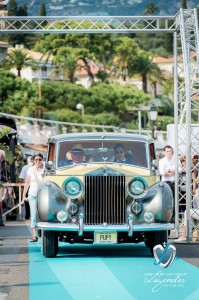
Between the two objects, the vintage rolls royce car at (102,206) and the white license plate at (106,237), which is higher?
the vintage rolls royce car at (102,206)

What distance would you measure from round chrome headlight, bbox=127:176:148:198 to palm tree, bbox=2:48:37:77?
13149cm

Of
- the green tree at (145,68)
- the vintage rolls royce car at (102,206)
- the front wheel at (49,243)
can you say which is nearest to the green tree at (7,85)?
the green tree at (145,68)

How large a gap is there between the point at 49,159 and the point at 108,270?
14.2 ft

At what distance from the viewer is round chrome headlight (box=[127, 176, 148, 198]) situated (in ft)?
62.0

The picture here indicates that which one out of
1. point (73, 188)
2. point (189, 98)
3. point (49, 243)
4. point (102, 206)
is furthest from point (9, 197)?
point (102, 206)

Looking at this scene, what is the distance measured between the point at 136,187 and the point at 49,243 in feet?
5.66

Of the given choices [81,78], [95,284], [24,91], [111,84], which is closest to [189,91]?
[95,284]

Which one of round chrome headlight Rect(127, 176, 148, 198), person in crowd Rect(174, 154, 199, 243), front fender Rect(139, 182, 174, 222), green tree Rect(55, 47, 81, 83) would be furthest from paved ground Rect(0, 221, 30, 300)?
green tree Rect(55, 47, 81, 83)

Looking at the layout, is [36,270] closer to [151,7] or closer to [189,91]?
[189,91]

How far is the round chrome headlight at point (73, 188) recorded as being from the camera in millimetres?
18875

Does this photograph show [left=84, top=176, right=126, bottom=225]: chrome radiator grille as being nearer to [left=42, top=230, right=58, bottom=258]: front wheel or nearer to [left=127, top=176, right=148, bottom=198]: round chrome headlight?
[left=127, top=176, right=148, bottom=198]: round chrome headlight

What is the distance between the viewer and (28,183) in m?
22.3

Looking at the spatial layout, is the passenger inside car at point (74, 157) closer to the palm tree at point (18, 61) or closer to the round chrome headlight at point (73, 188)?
the round chrome headlight at point (73, 188)

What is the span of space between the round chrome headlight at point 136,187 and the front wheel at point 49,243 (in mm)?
1477
